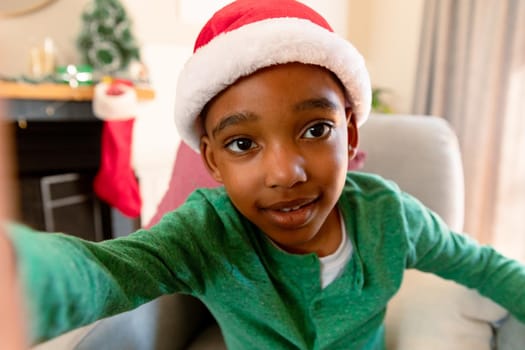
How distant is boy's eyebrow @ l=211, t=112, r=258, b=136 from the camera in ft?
1.61

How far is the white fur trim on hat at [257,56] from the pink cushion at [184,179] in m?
0.32

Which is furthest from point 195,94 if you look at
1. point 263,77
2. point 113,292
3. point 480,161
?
point 480,161

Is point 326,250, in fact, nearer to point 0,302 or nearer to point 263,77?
point 263,77

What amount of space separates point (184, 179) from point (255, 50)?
1.62ft

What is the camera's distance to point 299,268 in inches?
24.6

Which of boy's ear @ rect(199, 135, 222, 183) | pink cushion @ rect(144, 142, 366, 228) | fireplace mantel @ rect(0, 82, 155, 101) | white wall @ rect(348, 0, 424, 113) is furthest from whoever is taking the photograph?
white wall @ rect(348, 0, 424, 113)

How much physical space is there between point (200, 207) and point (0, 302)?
455 millimetres

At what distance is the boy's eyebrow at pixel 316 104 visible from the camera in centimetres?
49

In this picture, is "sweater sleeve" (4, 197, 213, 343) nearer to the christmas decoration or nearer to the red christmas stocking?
the red christmas stocking

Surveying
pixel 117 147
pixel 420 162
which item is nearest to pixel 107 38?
pixel 117 147

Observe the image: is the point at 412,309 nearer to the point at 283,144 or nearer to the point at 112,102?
the point at 283,144

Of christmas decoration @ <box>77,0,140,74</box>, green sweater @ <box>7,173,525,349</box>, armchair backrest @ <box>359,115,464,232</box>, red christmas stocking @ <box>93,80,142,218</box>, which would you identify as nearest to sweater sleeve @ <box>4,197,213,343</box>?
green sweater @ <box>7,173,525,349</box>

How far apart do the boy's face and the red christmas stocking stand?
42.8 inches

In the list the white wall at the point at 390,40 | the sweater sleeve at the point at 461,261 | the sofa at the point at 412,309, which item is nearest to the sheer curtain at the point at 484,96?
the white wall at the point at 390,40
